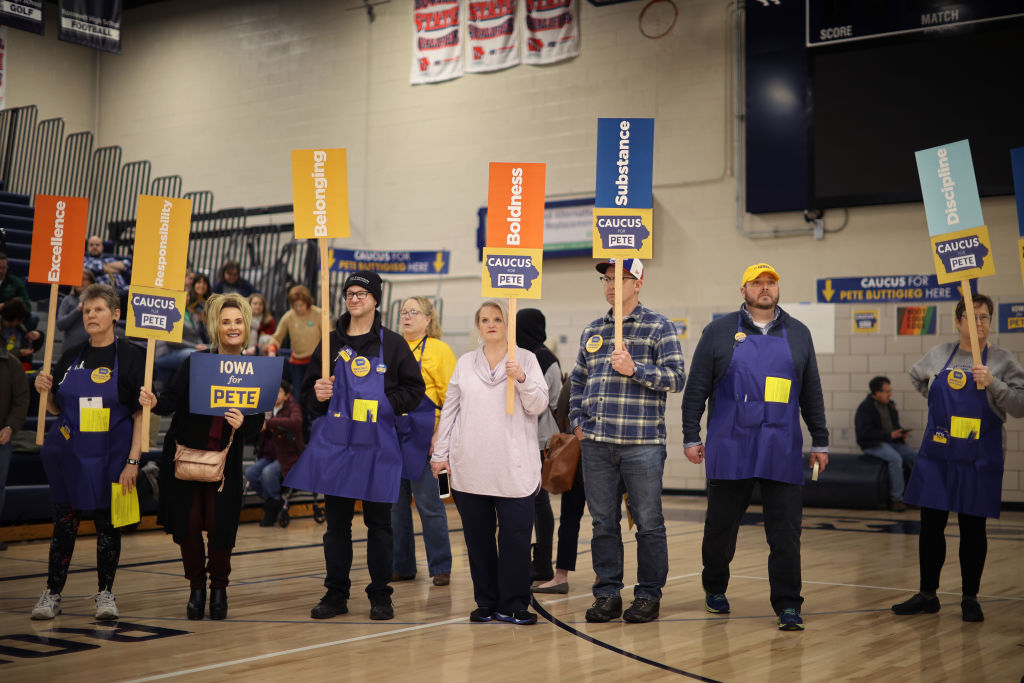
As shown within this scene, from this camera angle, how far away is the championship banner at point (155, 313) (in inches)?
193

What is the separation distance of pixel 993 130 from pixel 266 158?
10127 mm

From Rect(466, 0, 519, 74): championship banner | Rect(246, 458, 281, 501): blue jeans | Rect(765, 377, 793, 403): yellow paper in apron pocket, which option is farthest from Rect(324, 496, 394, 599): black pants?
Rect(466, 0, 519, 74): championship banner

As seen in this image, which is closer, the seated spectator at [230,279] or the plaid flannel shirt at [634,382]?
the plaid flannel shirt at [634,382]

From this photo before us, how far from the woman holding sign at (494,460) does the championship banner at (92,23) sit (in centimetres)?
831

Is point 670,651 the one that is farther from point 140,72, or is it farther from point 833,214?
point 140,72

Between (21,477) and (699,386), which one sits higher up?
(699,386)

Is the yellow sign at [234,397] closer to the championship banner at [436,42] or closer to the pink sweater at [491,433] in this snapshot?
the pink sweater at [491,433]

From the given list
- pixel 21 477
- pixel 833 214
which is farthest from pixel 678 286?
pixel 21 477

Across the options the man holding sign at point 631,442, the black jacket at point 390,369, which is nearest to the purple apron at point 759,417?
the man holding sign at point 631,442

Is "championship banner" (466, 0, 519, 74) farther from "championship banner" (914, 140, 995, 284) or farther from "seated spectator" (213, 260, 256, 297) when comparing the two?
"championship banner" (914, 140, 995, 284)

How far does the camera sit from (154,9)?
1686 cm

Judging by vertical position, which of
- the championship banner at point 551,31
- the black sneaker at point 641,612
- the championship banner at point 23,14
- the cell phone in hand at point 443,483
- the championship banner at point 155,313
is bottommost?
the black sneaker at point 641,612

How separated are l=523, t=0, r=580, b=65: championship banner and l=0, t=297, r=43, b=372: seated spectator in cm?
763

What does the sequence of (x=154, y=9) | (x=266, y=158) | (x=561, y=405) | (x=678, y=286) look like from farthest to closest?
(x=154, y=9)
(x=266, y=158)
(x=678, y=286)
(x=561, y=405)
